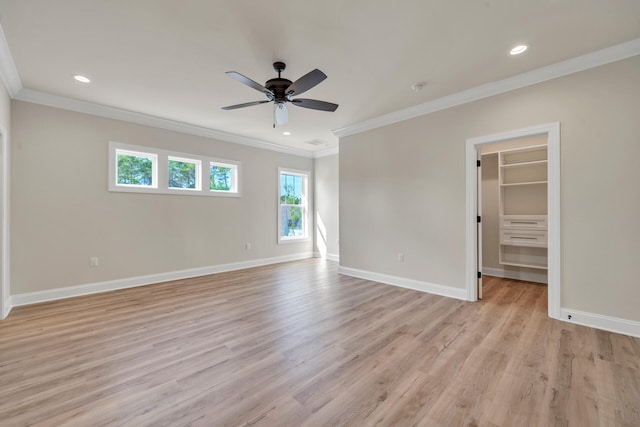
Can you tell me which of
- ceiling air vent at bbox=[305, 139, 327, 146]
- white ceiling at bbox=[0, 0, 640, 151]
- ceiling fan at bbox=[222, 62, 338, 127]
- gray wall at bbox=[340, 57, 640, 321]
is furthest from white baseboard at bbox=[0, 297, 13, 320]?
ceiling air vent at bbox=[305, 139, 327, 146]

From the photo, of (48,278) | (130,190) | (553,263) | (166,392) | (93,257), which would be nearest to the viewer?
(166,392)

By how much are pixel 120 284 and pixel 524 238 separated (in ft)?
21.4

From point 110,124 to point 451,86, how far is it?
4937mm

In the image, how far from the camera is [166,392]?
175cm

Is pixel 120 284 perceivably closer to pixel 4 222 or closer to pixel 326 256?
pixel 4 222

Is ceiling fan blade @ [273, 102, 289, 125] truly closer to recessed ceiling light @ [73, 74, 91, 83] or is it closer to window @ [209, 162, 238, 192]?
recessed ceiling light @ [73, 74, 91, 83]

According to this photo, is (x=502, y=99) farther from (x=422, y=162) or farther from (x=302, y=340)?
(x=302, y=340)

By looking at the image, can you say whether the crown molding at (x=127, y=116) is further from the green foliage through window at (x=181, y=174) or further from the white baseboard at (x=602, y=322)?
the white baseboard at (x=602, y=322)

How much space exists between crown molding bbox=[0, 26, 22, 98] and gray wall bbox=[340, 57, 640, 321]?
4.34 meters

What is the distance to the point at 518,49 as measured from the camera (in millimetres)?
2551

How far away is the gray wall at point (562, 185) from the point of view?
255 cm

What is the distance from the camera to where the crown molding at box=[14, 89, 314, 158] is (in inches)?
138

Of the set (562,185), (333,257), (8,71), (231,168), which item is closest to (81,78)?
(8,71)

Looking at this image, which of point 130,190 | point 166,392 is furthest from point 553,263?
point 130,190
